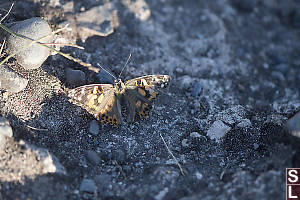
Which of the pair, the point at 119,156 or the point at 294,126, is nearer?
the point at 294,126

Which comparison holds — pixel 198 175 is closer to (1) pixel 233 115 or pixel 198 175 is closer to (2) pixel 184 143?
(2) pixel 184 143

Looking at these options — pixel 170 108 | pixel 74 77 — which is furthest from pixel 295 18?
pixel 74 77

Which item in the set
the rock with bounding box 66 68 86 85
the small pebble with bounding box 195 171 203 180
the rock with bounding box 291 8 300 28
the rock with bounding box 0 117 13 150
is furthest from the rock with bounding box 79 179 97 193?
the rock with bounding box 291 8 300 28

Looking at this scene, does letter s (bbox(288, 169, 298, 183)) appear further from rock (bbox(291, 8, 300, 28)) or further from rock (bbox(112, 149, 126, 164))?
rock (bbox(291, 8, 300, 28))

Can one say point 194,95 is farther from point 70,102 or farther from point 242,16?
point 242,16

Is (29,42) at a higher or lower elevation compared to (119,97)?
higher

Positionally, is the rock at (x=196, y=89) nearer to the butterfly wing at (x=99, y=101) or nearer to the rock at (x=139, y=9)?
the butterfly wing at (x=99, y=101)
